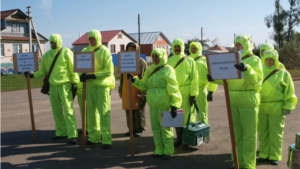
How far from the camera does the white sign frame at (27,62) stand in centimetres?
688

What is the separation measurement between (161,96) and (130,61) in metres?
0.97

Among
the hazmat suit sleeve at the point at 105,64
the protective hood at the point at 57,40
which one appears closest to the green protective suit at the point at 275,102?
the hazmat suit sleeve at the point at 105,64

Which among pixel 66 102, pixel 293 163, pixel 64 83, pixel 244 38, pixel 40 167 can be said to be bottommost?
pixel 40 167

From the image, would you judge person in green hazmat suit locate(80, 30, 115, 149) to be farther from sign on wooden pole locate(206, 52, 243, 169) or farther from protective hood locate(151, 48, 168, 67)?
sign on wooden pole locate(206, 52, 243, 169)

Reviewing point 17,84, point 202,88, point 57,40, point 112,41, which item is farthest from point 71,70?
point 112,41

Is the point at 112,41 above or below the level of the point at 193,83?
above

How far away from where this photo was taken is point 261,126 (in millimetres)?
5277

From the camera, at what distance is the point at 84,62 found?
19.8 ft

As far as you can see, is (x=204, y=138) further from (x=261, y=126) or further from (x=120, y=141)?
(x=120, y=141)

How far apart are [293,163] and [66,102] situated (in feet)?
14.9

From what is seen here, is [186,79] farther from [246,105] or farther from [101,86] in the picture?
[101,86]

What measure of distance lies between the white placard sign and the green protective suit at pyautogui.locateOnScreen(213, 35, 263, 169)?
319 millimetres

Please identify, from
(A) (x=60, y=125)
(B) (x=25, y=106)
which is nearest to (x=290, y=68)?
(B) (x=25, y=106)

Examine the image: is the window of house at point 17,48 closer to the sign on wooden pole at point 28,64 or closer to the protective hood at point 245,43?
the sign on wooden pole at point 28,64
